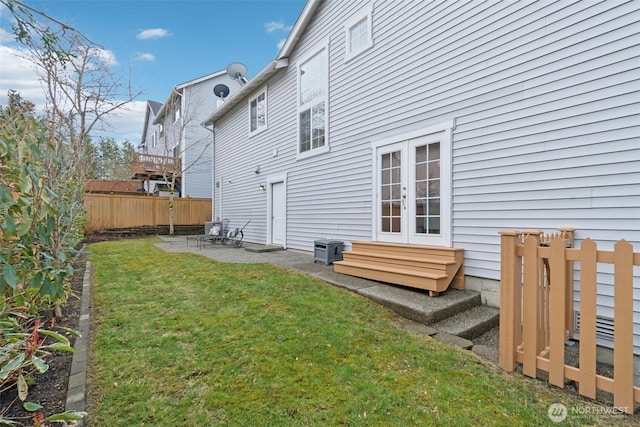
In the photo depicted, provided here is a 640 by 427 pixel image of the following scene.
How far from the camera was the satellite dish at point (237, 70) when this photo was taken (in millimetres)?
15750

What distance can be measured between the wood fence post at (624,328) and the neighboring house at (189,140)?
1767 cm

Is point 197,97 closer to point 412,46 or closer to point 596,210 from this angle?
point 412,46

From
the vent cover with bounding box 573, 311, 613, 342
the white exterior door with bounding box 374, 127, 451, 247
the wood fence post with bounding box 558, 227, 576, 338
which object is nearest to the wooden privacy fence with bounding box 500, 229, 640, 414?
the wood fence post with bounding box 558, 227, 576, 338

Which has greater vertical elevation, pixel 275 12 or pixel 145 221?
pixel 275 12

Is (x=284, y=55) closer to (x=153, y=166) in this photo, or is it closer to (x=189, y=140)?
(x=189, y=140)

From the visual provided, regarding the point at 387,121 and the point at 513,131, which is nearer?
the point at 513,131

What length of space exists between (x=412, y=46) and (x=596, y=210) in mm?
3838

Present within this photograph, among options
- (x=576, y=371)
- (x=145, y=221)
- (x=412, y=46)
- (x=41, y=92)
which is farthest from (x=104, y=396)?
(x=145, y=221)

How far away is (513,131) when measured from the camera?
13.9 ft

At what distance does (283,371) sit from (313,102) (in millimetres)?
7055

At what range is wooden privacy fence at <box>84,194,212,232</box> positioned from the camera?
13.6m

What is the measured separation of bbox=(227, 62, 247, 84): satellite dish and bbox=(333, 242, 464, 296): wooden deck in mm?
13409

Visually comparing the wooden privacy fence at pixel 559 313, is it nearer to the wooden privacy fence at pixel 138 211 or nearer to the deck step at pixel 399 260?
the deck step at pixel 399 260

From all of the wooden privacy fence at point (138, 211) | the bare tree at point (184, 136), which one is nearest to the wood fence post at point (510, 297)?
the wooden privacy fence at point (138, 211)
